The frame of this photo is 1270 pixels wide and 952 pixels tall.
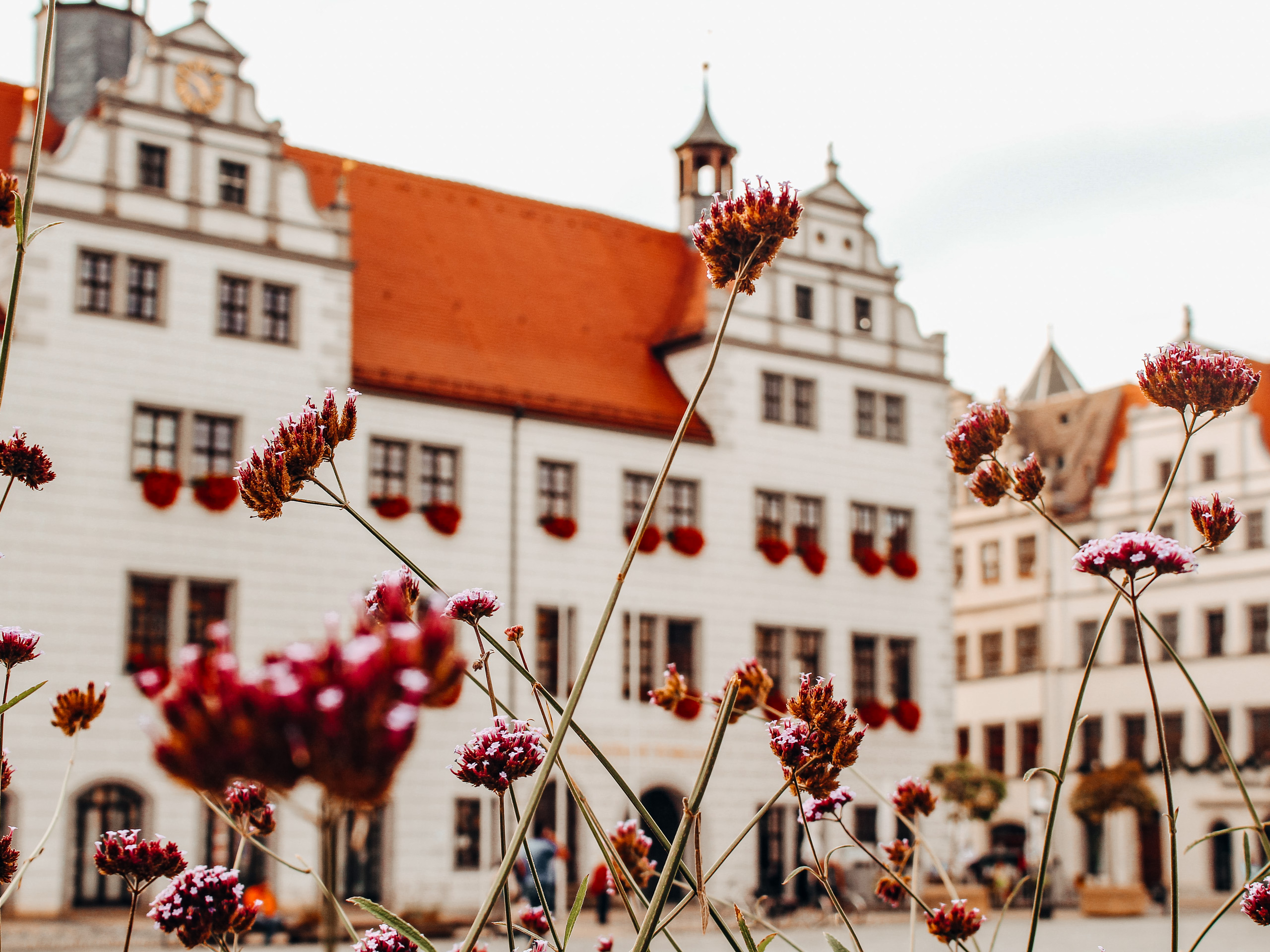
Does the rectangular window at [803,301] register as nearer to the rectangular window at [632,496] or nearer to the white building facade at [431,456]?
the white building facade at [431,456]

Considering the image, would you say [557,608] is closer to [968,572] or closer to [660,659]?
[660,659]

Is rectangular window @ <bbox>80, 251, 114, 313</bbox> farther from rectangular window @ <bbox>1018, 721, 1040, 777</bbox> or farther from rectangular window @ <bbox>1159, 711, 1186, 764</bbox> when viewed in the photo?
rectangular window @ <bbox>1159, 711, 1186, 764</bbox>

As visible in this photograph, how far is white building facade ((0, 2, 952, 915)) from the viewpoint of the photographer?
27.0 m

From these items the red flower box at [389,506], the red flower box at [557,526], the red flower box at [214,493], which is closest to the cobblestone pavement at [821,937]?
the red flower box at [214,493]

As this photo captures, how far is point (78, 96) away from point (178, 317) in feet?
22.7

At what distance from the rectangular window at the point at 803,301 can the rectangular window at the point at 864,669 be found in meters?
6.94

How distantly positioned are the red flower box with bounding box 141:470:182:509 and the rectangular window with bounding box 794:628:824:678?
1340 centimetres

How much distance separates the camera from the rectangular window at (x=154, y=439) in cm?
2761

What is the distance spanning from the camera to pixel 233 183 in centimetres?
2928

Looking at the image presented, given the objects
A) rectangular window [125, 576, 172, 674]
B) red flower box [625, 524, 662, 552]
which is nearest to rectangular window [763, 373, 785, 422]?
red flower box [625, 524, 662, 552]

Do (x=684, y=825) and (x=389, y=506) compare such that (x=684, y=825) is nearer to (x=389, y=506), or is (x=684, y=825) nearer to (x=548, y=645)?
(x=389, y=506)

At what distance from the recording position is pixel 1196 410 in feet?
13.1

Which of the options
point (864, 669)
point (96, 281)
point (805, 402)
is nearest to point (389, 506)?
point (96, 281)

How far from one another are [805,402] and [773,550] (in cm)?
357
